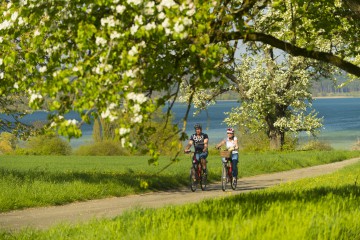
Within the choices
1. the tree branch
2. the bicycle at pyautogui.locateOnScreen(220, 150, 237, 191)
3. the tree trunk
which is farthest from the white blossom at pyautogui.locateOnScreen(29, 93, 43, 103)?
the tree trunk

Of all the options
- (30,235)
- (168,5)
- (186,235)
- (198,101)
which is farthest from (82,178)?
(198,101)

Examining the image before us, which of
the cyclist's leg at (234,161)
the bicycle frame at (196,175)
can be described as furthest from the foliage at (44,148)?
the cyclist's leg at (234,161)

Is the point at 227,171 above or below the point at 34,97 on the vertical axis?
below

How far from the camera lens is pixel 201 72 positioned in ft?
23.9

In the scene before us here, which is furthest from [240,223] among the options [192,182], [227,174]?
[227,174]

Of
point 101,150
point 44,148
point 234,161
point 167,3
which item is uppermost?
point 44,148

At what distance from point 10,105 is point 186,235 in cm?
1571

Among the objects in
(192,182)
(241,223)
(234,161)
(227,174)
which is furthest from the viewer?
(227,174)

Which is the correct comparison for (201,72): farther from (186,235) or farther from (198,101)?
(198,101)

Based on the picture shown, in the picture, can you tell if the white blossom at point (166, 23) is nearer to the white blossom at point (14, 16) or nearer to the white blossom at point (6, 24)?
the white blossom at point (14, 16)

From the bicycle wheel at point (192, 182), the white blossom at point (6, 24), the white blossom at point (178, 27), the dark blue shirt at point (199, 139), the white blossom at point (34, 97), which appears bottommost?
the bicycle wheel at point (192, 182)

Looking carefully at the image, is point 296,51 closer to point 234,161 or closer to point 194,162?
point 234,161

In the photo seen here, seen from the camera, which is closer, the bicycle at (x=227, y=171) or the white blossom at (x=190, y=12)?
the white blossom at (x=190, y=12)

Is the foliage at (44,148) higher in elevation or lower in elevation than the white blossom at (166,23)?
higher
